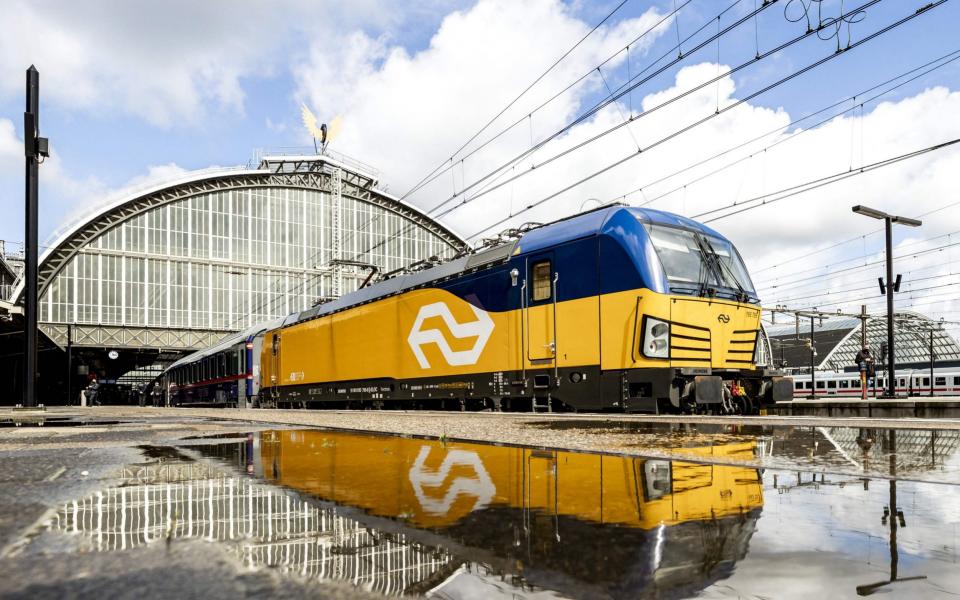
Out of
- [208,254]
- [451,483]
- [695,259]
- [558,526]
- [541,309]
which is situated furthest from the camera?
[208,254]

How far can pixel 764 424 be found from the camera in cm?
896

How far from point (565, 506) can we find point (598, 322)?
9.59 metres

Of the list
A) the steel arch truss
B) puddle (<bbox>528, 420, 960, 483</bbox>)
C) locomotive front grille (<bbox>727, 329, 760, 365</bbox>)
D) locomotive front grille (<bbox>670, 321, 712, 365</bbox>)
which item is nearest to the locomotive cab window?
locomotive front grille (<bbox>670, 321, 712, 365</bbox>)

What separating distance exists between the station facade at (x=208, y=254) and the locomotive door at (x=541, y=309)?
116 ft

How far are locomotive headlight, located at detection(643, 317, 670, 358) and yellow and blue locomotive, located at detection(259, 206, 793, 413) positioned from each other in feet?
0.05

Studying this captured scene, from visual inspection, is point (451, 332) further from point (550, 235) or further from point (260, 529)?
point (260, 529)

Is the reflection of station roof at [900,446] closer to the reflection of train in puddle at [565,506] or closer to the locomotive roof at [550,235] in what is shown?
the reflection of train in puddle at [565,506]

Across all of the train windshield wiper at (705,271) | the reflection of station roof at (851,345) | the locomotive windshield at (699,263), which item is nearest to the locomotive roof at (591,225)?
the locomotive windshield at (699,263)

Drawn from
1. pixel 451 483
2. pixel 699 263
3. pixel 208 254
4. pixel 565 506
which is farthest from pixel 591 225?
pixel 208 254

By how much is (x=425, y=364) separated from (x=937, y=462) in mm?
13533

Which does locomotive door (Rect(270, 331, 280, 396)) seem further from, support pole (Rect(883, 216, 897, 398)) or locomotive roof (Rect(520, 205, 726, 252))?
support pole (Rect(883, 216, 897, 398))

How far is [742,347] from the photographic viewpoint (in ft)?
43.9

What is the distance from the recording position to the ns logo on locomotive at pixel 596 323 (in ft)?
39.7

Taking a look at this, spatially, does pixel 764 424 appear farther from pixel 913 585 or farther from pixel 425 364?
pixel 425 364
